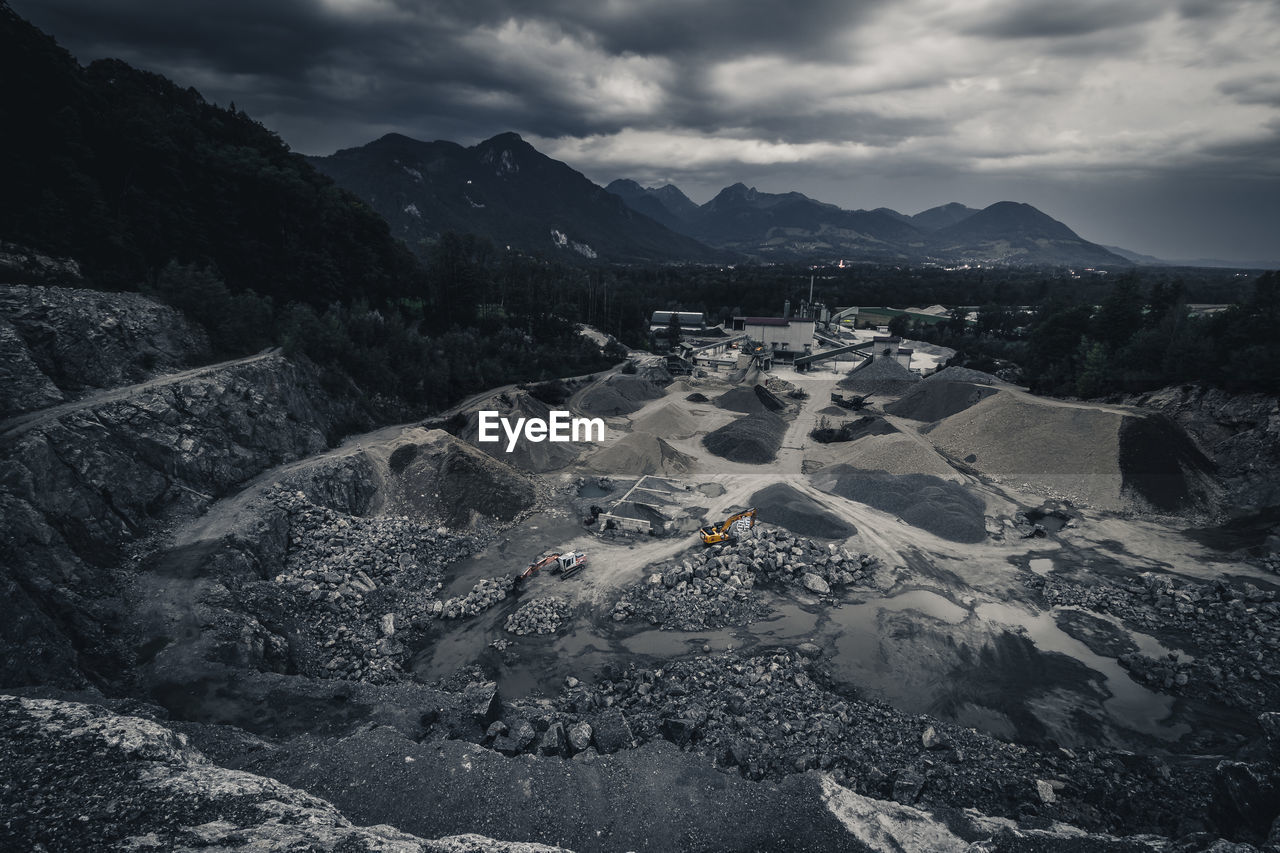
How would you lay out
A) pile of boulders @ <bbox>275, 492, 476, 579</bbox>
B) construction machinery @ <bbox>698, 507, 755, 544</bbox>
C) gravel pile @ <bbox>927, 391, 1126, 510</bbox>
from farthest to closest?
gravel pile @ <bbox>927, 391, 1126, 510</bbox>
construction machinery @ <bbox>698, 507, 755, 544</bbox>
pile of boulders @ <bbox>275, 492, 476, 579</bbox>

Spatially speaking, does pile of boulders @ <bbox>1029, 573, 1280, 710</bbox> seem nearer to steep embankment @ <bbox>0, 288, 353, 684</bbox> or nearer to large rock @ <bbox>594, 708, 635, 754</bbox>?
large rock @ <bbox>594, 708, 635, 754</bbox>

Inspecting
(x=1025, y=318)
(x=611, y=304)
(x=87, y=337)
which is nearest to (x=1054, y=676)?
(x=87, y=337)

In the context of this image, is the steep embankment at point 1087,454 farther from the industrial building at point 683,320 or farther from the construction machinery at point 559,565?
the industrial building at point 683,320

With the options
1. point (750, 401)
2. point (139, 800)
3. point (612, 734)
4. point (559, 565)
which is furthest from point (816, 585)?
point (750, 401)

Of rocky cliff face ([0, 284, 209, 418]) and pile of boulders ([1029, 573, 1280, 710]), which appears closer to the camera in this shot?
pile of boulders ([1029, 573, 1280, 710])

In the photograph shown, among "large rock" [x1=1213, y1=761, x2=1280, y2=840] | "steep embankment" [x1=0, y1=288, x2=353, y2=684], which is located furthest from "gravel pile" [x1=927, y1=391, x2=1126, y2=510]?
"steep embankment" [x1=0, y1=288, x2=353, y2=684]

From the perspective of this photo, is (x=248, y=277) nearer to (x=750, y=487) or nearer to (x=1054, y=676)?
(x=750, y=487)
